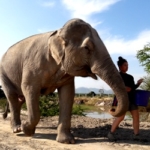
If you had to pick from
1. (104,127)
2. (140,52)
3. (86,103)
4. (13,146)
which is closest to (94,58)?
(13,146)

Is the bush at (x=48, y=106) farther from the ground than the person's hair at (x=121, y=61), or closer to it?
closer to it

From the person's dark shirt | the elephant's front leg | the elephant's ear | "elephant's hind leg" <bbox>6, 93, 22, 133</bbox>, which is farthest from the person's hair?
"elephant's hind leg" <bbox>6, 93, 22, 133</bbox>

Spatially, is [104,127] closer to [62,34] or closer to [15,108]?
[15,108]

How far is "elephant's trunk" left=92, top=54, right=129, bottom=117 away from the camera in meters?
5.02

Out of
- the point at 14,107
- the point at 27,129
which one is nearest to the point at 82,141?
the point at 27,129

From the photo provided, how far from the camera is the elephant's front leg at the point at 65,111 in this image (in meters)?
6.14

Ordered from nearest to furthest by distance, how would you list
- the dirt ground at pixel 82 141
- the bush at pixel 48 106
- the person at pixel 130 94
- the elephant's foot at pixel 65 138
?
1. the dirt ground at pixel 82 141
2. the elephant's foot at pixel 65 138
3. the person at pixel 130 94
4. the bush at pixel 48 106

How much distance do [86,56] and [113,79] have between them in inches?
27.0

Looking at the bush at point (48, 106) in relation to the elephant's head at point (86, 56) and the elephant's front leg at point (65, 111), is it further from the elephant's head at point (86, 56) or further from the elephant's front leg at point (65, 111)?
the elephant's head at point (86, 56)

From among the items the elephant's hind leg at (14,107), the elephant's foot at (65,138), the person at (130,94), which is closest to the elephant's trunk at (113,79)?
the person at (130,94)

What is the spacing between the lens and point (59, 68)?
6.07 meters

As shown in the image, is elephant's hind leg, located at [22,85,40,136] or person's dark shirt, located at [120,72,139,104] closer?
person's dark shirt, located at [120,72,139,104]

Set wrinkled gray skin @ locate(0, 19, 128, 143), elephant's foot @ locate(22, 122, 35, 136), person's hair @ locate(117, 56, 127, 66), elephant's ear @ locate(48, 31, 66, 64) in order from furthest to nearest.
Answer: elephant's foot @ locate(22, 122, 35, 136) < person's hair @ locate(117, 56, 127, 66) < elephant's ear @ locate(48, 31, 66, 64) < wrinkled gray skin @ locate(0, 19, 128, 143)

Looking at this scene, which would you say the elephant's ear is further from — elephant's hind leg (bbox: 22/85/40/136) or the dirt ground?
the dirt ground
